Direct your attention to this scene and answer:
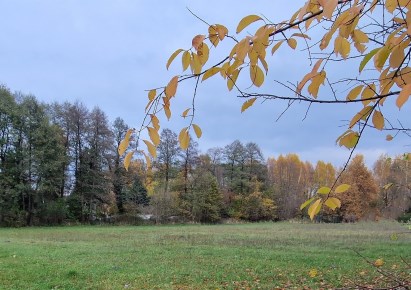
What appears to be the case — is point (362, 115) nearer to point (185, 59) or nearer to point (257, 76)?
point (257, 76)

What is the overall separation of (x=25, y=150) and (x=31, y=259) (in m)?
24.9

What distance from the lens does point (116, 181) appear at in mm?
41438

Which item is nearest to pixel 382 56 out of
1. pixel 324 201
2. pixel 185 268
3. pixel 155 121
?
pixel 324 201

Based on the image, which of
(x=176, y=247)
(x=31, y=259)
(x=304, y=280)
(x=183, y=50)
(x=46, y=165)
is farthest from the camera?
(x=46, y=165)

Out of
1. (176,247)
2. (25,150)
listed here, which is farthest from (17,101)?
(176,247)

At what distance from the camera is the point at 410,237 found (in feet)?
Answer: 59.2

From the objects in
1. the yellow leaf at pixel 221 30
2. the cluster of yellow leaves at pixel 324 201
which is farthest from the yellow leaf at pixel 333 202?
the yellow leaf at pixel 221 30

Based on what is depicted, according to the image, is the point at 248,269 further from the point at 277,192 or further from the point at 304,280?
the point at 277,192

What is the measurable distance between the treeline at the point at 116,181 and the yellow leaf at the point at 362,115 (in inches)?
955

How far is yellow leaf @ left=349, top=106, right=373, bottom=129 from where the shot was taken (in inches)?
40.3

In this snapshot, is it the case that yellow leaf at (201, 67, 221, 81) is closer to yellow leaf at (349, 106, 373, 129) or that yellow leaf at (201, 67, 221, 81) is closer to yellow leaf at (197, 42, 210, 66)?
yellow leaf at (197, 42, 210, 66)

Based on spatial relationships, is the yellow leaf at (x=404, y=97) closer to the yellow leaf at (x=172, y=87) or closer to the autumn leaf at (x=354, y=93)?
the autumn leaf at (x=354, y=93)

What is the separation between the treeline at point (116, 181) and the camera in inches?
1312

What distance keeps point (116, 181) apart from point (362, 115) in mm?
41925
